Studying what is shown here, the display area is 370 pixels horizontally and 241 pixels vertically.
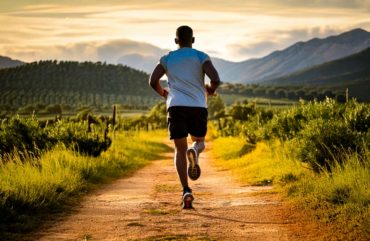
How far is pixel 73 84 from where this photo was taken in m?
126

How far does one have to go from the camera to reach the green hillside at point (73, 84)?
373 ft

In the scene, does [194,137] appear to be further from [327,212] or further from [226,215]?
[327,212]

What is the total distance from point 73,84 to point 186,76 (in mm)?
120120

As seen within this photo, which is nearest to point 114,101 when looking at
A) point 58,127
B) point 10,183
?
point 58,127

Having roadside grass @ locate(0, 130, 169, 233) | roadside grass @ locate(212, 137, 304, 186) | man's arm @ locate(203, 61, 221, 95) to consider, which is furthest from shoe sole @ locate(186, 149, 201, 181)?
roadside grass @ locate(212, 137, 304, 186)

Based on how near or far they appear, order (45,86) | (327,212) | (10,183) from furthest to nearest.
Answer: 1. (45,86)
2. (10,183)
3. (327,212)

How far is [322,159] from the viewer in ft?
37.8

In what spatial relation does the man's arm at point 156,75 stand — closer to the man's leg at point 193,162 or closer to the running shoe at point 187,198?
the man's leg at point 193,162

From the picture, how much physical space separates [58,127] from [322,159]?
894 cm

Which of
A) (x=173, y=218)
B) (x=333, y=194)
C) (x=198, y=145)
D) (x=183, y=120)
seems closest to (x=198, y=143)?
(x=198, y=145)

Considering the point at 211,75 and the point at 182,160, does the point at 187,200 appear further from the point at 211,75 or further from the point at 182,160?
the point at 211,75

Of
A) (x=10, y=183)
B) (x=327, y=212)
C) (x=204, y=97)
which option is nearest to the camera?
(x=327, y=212)

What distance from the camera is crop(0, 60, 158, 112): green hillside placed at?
113550 mm

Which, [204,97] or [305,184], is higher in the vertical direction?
[204,97]
